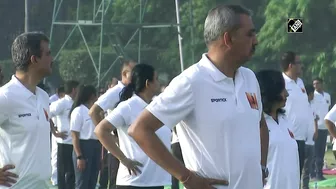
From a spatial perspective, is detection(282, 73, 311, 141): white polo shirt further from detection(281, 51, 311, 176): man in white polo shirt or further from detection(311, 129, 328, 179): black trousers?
detection(311, 129, 328, 179): black trousers

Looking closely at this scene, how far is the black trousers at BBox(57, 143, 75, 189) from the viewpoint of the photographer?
17.8 metres

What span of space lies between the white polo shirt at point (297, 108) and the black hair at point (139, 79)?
423cm

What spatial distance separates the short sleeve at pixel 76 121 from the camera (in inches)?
660

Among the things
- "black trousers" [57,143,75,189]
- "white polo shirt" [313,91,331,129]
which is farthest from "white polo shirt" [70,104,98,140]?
"white polo shirt" [313,91,331,129]

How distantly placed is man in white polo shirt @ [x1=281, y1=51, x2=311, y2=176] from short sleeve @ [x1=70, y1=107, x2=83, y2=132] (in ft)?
12.4

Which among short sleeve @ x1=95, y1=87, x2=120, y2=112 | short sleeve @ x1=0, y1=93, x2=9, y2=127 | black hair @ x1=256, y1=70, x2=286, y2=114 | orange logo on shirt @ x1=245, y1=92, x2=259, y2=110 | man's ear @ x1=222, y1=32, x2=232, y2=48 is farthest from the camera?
short sleeve @ x1=95, y1=87, x2=120, y2=112

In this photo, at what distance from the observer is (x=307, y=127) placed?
14742 millimetres

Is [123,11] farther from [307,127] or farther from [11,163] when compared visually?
[11,163]

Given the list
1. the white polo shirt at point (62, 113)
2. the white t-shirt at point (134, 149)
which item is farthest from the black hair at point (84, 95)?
the white t-shirt at point (134, 149)

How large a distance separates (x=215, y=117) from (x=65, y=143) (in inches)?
502

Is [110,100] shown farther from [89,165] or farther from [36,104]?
[36,104]

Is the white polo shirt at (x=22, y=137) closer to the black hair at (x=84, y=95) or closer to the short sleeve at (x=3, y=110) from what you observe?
the short sleeve at (x=3, y=110)

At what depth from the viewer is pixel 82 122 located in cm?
1689

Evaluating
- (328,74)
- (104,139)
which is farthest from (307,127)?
(328,74)
